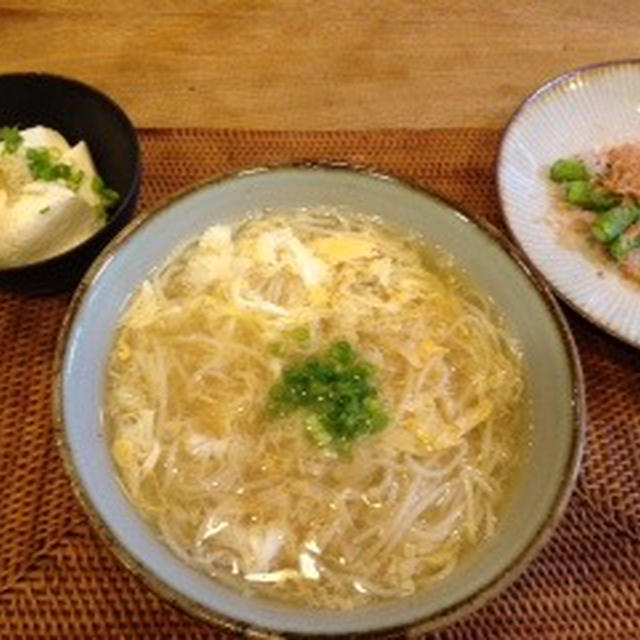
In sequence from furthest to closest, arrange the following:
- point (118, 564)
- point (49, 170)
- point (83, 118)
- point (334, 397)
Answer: point (83, 118) < point (49, 170) < point (334, 397) < point (118, 564)

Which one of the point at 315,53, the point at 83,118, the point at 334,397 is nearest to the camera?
the point at 334,397

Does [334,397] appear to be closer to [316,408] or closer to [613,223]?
[316,408]

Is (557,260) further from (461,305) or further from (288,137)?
(288,137)

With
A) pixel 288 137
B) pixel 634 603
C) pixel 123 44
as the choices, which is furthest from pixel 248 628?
pixel 123 44

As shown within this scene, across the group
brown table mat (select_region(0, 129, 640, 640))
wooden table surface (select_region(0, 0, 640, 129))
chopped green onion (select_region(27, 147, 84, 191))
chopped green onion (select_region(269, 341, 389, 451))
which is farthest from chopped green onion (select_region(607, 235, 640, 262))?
chopped green onion (select_region(27, 147, 84, 191))

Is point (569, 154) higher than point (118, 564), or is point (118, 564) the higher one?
point (569, 154)

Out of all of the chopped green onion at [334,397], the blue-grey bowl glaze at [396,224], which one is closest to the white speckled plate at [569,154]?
the blue-grey bowl glaze at [396,224]

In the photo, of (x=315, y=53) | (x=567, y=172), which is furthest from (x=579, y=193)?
(x=315, y=53)
